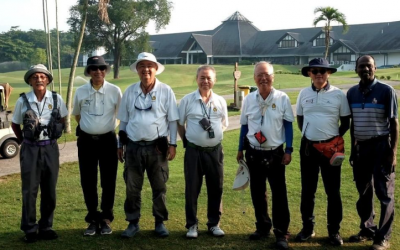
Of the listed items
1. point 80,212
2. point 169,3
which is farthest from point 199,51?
point 80,212

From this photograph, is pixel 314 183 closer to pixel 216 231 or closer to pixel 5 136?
pixel 216 231

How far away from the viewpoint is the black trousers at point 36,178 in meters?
5.18

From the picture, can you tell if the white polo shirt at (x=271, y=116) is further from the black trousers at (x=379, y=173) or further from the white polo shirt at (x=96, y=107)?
the white polo shirt at (x=96, y=107)

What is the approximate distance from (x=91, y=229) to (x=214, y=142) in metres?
1.82

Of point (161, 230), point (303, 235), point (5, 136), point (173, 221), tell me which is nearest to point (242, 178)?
point (303, 235)

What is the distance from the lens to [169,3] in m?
50.0

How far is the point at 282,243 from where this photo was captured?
5.02 meters

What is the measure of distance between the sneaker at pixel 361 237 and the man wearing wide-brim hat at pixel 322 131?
0.62 ft

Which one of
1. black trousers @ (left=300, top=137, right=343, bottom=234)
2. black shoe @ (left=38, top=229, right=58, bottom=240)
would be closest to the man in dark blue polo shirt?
black trousers @ (left=300, top=137, right=343, bottom=234)

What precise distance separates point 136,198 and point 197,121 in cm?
116

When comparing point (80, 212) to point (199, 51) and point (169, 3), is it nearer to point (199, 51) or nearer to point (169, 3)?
point (169, 3)

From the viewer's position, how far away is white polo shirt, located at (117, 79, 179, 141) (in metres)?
5.16

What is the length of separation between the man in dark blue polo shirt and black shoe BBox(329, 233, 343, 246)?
35 centimetres

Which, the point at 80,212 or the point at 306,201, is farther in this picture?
the point at 80,212
